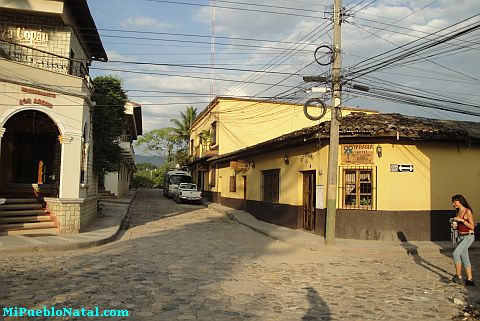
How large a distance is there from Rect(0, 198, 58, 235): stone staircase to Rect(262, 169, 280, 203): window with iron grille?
9.22 meters

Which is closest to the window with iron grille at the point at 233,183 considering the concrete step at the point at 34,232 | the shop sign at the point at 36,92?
the concrete step at the point at 34,232

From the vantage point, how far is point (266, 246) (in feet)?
43.7

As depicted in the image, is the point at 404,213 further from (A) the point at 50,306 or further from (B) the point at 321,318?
(A) the point at 50,306

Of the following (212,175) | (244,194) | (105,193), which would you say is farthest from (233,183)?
(105,193)

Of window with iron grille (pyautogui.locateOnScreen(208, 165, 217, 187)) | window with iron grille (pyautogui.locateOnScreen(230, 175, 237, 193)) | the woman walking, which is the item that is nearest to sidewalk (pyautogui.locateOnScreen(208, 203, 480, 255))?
the woman walking

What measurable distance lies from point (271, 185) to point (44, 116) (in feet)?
32.5

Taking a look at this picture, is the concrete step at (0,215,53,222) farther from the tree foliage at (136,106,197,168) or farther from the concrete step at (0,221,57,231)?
the tree foliage at (136,106,197,168)

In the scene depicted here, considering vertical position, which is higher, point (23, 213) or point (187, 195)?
point (187, 195)

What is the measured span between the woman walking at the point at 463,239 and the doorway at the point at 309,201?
7615 millimetres

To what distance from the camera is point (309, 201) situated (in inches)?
646

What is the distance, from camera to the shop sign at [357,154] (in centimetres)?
1412

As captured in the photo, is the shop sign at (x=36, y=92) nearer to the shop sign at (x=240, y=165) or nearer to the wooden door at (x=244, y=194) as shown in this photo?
the shop sign at (x=240, y=165)

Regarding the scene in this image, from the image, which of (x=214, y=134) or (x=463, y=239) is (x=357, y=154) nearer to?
(x=463, y=239)

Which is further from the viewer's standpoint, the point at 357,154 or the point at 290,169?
the point at 290,169
